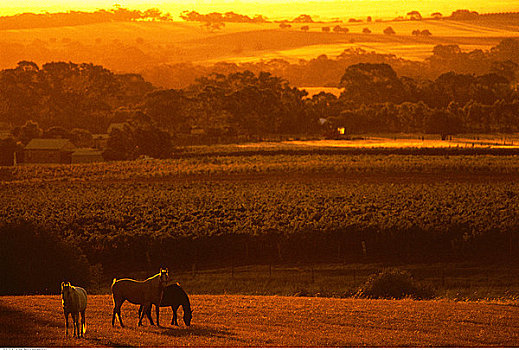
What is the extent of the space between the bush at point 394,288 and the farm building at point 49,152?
2116 inches

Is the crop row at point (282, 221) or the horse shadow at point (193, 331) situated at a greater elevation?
the horse shadow at point (193, 331)

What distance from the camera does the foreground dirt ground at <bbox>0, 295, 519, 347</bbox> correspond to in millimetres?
14672

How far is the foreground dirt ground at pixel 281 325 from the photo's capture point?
14.7 m

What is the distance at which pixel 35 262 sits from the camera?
2775cm

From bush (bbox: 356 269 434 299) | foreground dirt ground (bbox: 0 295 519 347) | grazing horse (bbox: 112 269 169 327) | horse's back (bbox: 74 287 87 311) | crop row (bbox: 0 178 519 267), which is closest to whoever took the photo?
horse's back (bbox: 74 287 87 311)

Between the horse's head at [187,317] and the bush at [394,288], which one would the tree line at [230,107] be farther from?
the horse's head at [187,317]

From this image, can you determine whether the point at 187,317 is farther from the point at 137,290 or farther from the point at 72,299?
the point at 72,299

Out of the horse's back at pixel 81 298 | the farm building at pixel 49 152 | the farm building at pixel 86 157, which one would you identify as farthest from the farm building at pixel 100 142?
the horse's back at pixel 81 298

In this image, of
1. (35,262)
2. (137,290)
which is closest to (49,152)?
(35,262)

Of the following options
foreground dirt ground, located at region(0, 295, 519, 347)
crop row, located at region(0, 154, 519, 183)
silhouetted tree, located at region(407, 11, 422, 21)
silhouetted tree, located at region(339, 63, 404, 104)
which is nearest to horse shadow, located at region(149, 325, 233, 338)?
foreground dirt ground, located at region(0, 295, 519, 347)

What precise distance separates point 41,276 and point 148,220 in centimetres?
1078

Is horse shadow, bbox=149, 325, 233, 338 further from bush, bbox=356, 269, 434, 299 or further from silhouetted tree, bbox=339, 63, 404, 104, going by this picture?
silhouetted tree, bbox=339, 63, 404, 104

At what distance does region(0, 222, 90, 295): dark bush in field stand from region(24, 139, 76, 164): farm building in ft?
154

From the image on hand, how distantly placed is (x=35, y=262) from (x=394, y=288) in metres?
11.9
